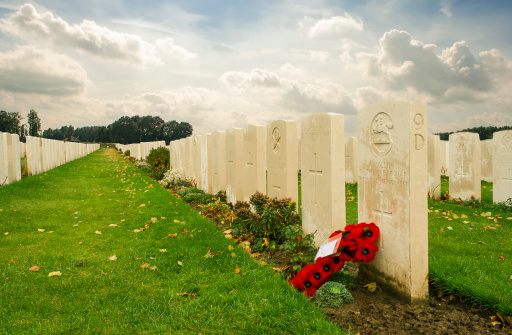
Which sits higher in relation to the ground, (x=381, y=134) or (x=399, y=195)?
(x=381, y=134)

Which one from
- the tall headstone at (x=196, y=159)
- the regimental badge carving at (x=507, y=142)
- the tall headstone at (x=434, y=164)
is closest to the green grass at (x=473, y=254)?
the regimental badge carving at (x=507, y=142)

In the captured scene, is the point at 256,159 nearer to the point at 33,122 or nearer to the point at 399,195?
the point at 399,195

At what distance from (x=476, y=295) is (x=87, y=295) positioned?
3.81 meters

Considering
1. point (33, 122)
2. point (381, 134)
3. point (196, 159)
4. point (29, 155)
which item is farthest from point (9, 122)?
point (381, 134)

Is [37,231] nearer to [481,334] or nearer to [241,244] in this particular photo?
[241,244]

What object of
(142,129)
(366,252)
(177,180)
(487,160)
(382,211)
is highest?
(142,129)

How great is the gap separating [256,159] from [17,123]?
7968cm

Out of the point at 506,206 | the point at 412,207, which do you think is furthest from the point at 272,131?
the point at 506,206

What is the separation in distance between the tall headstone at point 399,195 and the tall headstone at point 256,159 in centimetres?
347

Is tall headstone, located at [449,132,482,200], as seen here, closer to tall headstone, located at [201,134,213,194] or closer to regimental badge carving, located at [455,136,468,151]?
regimental badge carving, located at [455,136,468,151]

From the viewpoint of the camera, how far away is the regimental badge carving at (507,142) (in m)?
8.48

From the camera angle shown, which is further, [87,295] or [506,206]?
[506,206]

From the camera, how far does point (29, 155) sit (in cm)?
1750

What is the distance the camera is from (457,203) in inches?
379
